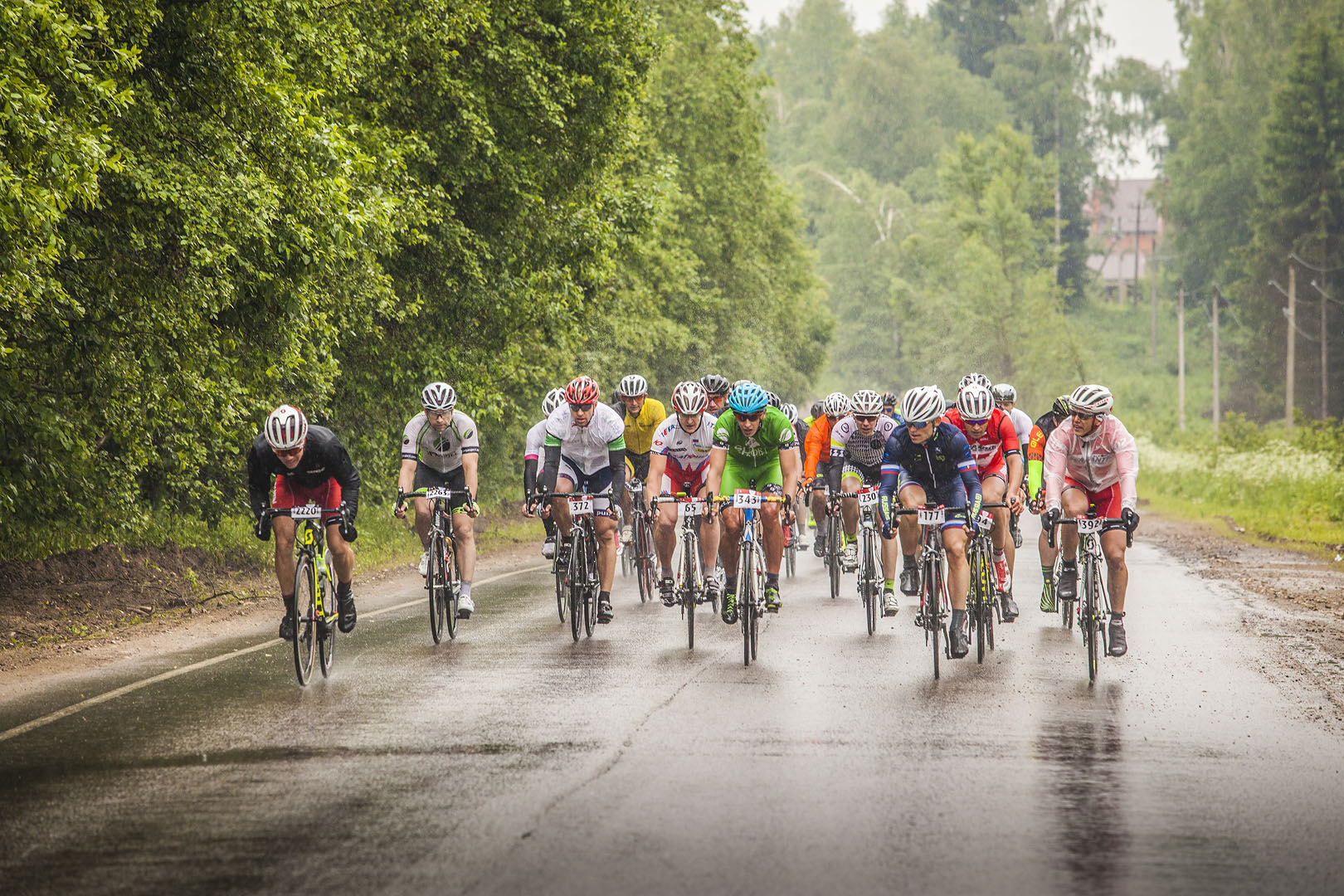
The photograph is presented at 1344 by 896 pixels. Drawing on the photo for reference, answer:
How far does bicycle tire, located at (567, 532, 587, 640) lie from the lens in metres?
12.8

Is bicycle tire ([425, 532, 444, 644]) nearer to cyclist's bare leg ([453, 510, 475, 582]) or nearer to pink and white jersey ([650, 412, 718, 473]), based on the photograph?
cyclist's bare leg ([453, 510, 475, 582])

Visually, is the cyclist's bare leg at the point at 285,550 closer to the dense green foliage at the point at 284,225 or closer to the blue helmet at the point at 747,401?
the dense green foliage at the point at 284,225

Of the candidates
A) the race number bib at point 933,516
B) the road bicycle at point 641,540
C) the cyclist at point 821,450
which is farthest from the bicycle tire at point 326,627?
the cyclist at point 821,450

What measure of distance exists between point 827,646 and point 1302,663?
3.62 metres

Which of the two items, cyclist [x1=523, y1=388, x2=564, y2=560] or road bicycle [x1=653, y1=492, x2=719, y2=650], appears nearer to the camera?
road bicycle [x1=653, y1=492, x2=719, y2=650]

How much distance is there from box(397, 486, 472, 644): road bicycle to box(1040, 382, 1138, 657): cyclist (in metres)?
4.87

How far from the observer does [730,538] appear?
460 inches

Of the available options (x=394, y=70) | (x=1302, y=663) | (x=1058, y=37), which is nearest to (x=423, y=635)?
(x=1302, y=663)

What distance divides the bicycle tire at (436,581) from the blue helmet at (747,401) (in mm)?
2752

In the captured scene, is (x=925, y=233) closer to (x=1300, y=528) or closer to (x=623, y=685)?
(x=1300, y=528)

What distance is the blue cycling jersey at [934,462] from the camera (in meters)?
11.3

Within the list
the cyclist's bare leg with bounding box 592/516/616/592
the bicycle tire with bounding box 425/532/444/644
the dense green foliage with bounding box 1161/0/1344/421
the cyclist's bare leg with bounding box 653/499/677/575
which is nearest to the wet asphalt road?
the bicycle tire with bounding box 425/532/444/644

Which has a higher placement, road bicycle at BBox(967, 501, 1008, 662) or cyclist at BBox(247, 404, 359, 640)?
cyclist at BBox(247, 404, 359, 640)

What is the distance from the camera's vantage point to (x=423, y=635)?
521 inches
